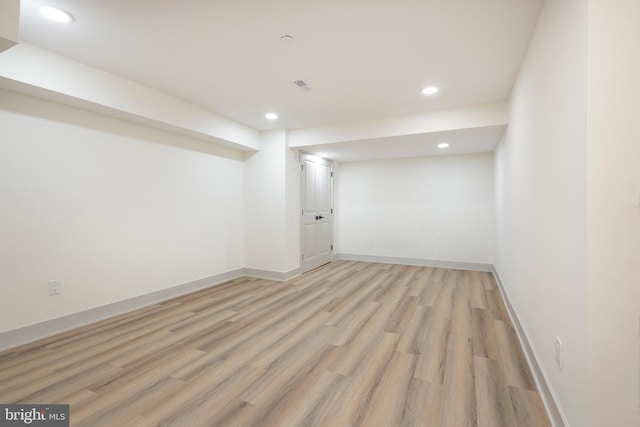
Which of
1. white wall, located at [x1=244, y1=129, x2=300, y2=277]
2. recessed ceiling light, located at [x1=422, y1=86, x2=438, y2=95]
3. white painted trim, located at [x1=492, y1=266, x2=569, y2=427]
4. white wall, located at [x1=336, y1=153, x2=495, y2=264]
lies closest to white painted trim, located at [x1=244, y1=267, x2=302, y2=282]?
white wall, located at [x1=244, y1=129, x2=300, y2=277]

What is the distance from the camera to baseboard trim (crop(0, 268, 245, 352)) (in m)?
2.34

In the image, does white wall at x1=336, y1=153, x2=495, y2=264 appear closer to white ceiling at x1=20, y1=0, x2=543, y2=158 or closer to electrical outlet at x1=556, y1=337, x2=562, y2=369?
white ceiling at x1=20, y1=0, x2=543, y2=158

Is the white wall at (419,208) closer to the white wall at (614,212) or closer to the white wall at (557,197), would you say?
the white wall at (557,197)

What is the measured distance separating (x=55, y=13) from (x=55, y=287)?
229 centimetres

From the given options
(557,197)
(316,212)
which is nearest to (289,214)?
(316,212)

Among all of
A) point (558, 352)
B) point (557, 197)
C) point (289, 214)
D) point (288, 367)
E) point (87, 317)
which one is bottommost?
point (288, 367)

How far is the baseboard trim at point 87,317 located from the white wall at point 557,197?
382 cm

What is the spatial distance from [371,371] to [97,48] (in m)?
3.36

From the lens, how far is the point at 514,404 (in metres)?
1.63

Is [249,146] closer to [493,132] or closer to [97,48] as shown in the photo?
[97,48]

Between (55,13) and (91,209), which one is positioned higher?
(55,13)

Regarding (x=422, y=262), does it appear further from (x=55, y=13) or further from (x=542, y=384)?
(x=55, y=13)

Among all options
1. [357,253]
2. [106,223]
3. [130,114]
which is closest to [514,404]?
[106,223]

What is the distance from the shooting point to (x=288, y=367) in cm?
204
